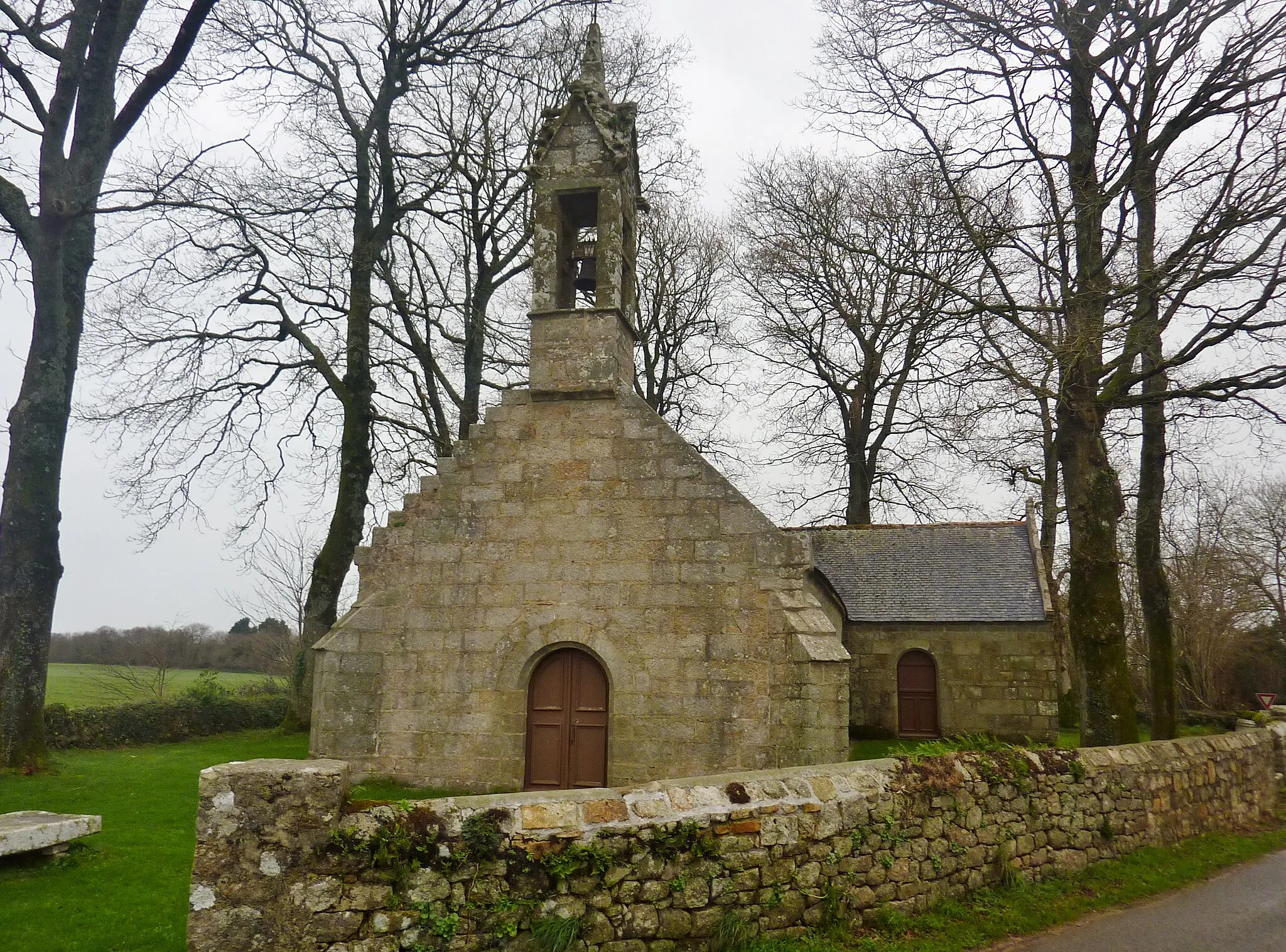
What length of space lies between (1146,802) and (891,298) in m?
16.4

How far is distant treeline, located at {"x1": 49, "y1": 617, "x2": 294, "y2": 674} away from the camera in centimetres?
3127

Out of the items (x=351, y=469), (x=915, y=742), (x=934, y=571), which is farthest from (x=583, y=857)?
(x=934, y=571)

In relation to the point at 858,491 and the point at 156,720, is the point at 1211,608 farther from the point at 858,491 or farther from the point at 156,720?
the point at 156,720

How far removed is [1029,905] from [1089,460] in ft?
20.2

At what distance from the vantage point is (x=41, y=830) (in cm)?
802

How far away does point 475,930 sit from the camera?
4.88 metres

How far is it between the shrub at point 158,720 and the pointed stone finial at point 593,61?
13911 mm

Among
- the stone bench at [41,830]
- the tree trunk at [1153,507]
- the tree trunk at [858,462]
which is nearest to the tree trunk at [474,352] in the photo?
the tree trunk at [858,462]

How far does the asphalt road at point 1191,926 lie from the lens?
20.7 feet

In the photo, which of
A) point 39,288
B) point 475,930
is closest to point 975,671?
point 475,930

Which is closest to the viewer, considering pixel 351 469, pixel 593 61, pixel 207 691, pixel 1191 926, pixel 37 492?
pixel 1191 926

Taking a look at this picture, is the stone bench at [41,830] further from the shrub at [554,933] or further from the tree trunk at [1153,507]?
the tree trunk at [1153,507]

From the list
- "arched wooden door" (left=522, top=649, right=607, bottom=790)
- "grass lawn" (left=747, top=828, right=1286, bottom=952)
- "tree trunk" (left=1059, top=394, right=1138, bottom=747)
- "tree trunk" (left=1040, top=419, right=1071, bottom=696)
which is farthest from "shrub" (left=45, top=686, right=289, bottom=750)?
"tree trunk" (left=1040, top=419, right=1071, bottom=696)

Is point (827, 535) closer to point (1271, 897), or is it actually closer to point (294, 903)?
point (1271, 897)
